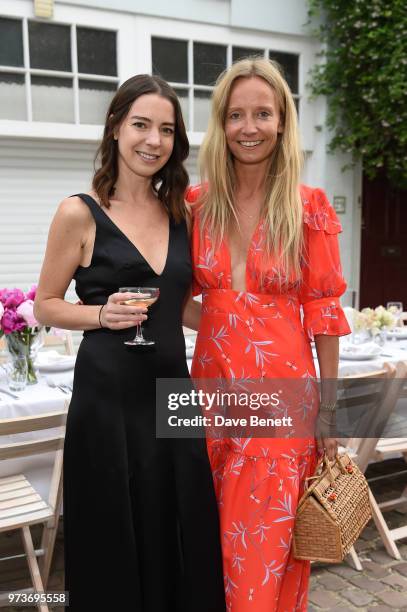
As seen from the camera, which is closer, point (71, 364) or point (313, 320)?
point (313, 320)

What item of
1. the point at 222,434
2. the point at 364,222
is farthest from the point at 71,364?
the point at 364,222

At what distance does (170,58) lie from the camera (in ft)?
20.9

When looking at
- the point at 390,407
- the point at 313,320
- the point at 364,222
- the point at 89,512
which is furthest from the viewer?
the point at 364,222

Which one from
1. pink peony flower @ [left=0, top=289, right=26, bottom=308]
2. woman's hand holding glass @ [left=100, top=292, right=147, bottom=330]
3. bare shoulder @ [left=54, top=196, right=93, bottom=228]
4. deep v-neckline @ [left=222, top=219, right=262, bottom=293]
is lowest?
pink peony flower @ [left=0, top=289, right=26, bottom=308]

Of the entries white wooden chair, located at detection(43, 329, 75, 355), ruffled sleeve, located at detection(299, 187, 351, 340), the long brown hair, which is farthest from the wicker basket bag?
white wooden chair, located at detection(43, 329, 75, 355)

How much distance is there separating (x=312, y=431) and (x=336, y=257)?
557 millimetres

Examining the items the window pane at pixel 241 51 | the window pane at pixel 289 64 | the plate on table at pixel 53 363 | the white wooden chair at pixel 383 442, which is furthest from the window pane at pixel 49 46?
the white wooden chair at pixel 383 442

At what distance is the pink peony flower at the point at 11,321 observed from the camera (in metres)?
2.95

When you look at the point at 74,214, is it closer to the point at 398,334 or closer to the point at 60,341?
the point at 60,341

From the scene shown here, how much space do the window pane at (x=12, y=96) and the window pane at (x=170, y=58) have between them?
1.31 m

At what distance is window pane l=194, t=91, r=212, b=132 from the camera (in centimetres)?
659

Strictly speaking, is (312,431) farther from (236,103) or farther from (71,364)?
(71,364)

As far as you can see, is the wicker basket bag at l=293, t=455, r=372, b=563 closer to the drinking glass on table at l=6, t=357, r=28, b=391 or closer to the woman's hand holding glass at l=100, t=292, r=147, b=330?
the woman's hand holding glass at l=100, t=292, r=147, b=330

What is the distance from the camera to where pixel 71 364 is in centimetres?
346
